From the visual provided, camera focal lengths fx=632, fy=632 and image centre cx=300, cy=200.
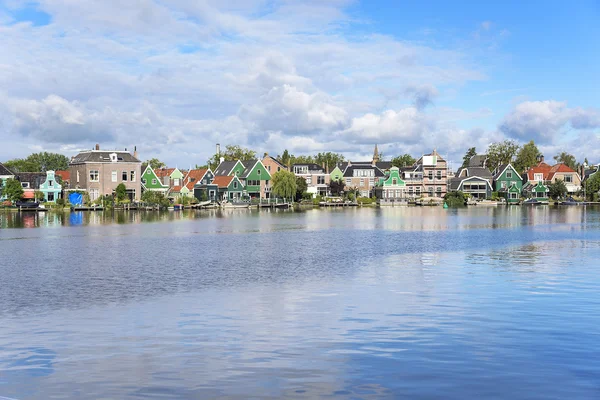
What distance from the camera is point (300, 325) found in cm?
1554

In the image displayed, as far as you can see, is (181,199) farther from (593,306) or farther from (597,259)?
(593,306)

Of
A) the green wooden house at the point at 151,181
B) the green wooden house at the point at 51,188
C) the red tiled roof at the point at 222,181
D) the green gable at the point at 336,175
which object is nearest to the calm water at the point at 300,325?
the green wooden house at the point at 51,188

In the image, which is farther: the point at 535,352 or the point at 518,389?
the point at 535,352

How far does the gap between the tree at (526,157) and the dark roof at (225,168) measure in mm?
62701

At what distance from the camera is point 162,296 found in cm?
1997

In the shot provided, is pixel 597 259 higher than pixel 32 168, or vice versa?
pixel 32 168

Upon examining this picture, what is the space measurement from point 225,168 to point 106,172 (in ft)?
92.3

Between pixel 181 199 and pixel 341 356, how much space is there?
288 ft

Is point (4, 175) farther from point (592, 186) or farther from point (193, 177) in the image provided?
point (592, 186)

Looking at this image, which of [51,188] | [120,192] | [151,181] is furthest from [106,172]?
[151,181]

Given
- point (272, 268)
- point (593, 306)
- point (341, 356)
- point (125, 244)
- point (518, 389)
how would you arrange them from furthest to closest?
point (125, 244) → point (272, 268) → point (593, 306) → point (341, 356) → point (518, 389)

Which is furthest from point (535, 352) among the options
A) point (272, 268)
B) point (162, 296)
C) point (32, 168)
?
point (32, 168)

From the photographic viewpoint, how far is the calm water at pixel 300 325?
11.0 meters

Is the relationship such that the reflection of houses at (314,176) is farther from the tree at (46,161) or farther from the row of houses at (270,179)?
the tree at (46,161)
